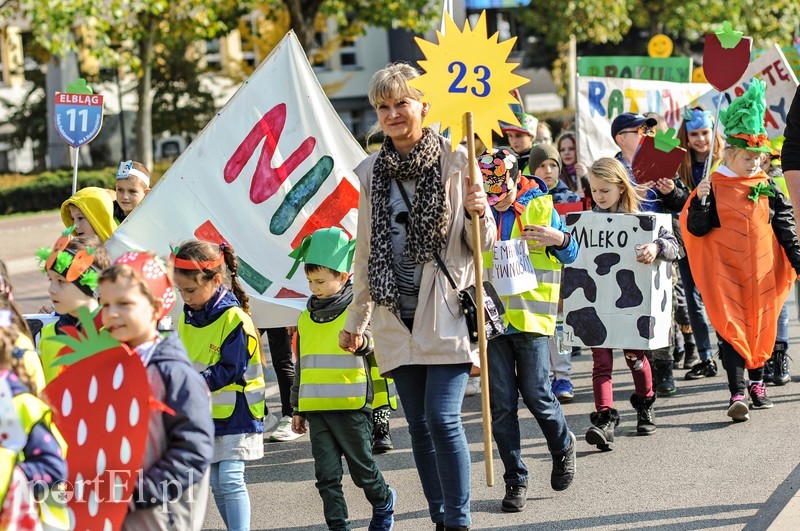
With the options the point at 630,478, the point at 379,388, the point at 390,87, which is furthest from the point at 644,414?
the point at 390,87

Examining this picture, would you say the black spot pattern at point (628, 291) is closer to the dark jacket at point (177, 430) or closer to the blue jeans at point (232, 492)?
the blue jeans at point (232, 492)

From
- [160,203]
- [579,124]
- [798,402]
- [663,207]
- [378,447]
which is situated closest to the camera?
[160,203]

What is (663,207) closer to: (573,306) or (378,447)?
(573,306)

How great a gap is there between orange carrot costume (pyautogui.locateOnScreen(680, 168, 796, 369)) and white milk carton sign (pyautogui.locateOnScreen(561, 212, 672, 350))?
40cm

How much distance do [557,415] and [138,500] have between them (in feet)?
8.84

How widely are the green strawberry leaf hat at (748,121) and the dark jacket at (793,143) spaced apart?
1664mm

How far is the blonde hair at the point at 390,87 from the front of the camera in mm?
4863

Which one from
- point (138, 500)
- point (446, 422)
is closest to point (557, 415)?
point (446, 422)

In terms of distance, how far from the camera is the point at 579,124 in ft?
38.5

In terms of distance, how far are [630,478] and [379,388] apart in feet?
4.63

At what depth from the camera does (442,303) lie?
4.85 metres

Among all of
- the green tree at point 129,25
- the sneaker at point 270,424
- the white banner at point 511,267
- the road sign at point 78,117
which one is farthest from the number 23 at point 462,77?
the green tree at point 129,25

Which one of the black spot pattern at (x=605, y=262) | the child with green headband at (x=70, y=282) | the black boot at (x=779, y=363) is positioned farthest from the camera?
the black boot at (x=779, y=363)

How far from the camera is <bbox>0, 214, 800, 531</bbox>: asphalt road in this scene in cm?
560
